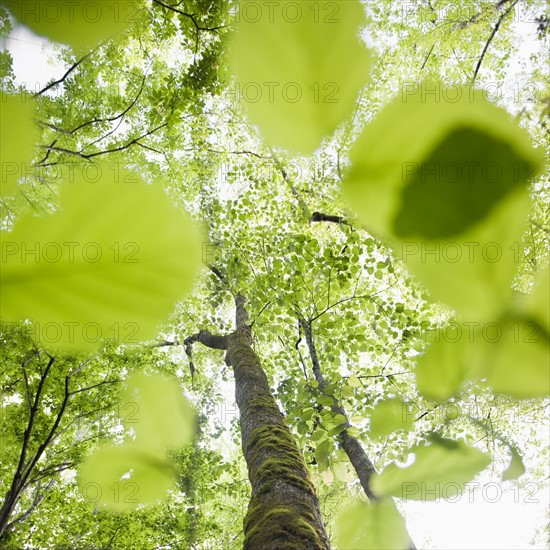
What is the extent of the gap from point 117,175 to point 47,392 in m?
8.43

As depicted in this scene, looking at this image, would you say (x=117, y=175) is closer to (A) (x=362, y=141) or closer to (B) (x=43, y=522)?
(A) (x=362, y=141)

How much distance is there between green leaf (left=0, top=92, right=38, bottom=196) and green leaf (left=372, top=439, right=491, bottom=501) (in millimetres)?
381

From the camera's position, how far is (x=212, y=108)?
8.73 metres

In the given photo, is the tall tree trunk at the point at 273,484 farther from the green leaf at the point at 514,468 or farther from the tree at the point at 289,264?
the green leaf at the point at 514,468

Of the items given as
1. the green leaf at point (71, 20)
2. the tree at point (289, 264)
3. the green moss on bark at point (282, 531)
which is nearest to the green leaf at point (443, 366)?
the tree at point (289, 264)

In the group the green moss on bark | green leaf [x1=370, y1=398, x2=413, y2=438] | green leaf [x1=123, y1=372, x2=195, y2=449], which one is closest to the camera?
green leaf [x1=370, y1=398, x2=413, y2=438]

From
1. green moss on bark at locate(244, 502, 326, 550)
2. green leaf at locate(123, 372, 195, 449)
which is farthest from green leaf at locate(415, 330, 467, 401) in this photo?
green moss on bark at locate(244, 502, 326, 550)

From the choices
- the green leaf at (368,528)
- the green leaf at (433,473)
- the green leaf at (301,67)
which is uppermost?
the green leaf at (301,67)

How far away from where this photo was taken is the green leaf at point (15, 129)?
0.15 metres

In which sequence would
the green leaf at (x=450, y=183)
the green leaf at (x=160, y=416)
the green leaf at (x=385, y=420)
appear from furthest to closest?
the green leaf at (x=160, y=416) < the green leaf at (x=385, y=420) < the green leaf at (x=450, y=183)

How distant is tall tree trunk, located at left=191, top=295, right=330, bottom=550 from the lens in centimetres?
88

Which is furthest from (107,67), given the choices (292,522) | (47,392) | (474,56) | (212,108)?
(292,522)

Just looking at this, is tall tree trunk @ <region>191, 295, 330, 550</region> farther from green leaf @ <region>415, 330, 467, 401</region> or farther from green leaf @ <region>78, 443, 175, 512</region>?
green leaf @ <region>415, 330, 467, 401</region>

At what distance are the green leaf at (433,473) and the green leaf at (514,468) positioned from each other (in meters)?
0.03
